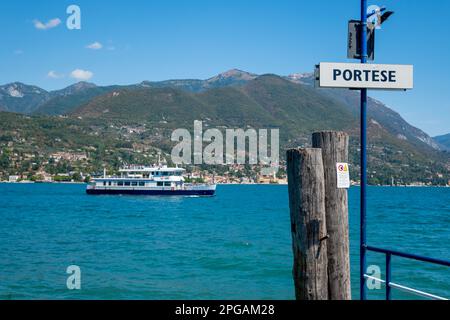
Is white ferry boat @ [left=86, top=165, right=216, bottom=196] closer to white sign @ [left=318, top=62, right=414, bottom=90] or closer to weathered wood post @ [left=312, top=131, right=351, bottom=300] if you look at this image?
white sign @ [left=318, top=62, right=414, bottom=90]

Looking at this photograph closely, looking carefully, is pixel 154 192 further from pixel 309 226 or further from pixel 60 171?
pixel 309 226

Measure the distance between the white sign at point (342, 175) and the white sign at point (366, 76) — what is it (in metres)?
0.67

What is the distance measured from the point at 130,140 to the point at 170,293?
150725mm

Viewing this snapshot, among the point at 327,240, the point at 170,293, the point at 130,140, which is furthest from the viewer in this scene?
the point at 130,140

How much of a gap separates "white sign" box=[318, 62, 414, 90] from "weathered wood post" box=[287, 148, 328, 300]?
0.72 metres

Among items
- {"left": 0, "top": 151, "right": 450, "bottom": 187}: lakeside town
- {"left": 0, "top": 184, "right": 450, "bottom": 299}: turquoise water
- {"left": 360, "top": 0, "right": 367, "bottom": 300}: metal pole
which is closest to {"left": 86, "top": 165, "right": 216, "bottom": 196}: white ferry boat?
{"left": 0, "top": 184, "right": 450, "bottom": 299}: turquoise water

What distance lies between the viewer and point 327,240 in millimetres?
4621

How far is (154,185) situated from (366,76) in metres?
82.6

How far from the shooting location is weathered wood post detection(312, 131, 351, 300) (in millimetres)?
4594

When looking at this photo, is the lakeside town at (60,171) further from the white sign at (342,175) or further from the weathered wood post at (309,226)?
the weathered wood post at (309,226)

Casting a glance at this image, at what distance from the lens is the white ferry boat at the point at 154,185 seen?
85.6 metres
